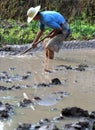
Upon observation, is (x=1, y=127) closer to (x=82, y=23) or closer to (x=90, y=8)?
(x=82, y=23)

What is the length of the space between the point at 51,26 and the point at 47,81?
2642 mm

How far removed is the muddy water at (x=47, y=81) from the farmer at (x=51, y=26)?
1.22 ft

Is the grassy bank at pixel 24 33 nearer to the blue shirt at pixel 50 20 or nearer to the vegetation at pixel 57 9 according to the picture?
the vegetation at pixel 57 9

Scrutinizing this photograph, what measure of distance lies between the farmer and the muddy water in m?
0.37

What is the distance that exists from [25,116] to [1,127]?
1.76 ft

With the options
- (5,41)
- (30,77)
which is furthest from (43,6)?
(30,77)

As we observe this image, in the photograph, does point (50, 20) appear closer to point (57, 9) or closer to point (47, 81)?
point (47, 81)

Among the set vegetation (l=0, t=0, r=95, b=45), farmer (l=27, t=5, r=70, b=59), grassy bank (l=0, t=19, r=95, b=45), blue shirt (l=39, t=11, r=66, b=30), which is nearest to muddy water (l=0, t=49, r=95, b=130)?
farmer (l=27, t=5, r=70, b=59)

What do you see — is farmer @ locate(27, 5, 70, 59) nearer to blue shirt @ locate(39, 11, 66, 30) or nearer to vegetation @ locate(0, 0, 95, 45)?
blue shirt @ locate(39, 11, 66, 30)

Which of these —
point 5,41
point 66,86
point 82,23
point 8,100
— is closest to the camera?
point 8,100

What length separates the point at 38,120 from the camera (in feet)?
18.0

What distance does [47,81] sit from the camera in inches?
325

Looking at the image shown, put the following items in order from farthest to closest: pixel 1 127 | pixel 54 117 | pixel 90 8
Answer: pixel 90 8, pixel 54 117, pixel 1 127

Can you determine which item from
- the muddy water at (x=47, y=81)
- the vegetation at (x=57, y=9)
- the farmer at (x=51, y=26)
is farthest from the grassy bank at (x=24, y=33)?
the farmer at (x=51, y=26)
